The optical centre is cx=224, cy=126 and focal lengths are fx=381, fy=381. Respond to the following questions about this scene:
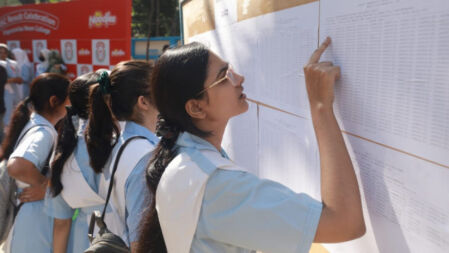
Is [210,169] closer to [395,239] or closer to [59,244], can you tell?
[395,239]

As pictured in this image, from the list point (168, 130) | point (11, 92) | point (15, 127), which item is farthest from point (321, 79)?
point (11, 92)

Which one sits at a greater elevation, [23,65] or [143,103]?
[23,65]

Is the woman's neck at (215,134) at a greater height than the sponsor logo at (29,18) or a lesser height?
lesser

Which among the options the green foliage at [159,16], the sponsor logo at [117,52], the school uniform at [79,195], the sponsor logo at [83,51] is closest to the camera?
the school uniform at [79,195]

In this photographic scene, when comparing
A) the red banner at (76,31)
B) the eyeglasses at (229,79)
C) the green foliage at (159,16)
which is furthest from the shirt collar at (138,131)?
the green foliage at (159,16)

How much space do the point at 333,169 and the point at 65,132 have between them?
4.74ft

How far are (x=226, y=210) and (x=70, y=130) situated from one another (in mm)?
1284

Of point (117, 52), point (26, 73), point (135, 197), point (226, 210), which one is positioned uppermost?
point (117, 52)

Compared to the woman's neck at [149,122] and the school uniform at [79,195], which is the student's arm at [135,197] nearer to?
the woman's neck at [149,122]

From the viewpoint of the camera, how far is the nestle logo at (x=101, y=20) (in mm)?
4859

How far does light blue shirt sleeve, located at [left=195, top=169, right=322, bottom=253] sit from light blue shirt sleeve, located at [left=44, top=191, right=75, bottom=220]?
1.29 m

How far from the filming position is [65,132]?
1.91 metres

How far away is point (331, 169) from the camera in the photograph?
946 millimetres

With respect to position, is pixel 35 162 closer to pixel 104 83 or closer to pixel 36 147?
pixel 36 147
